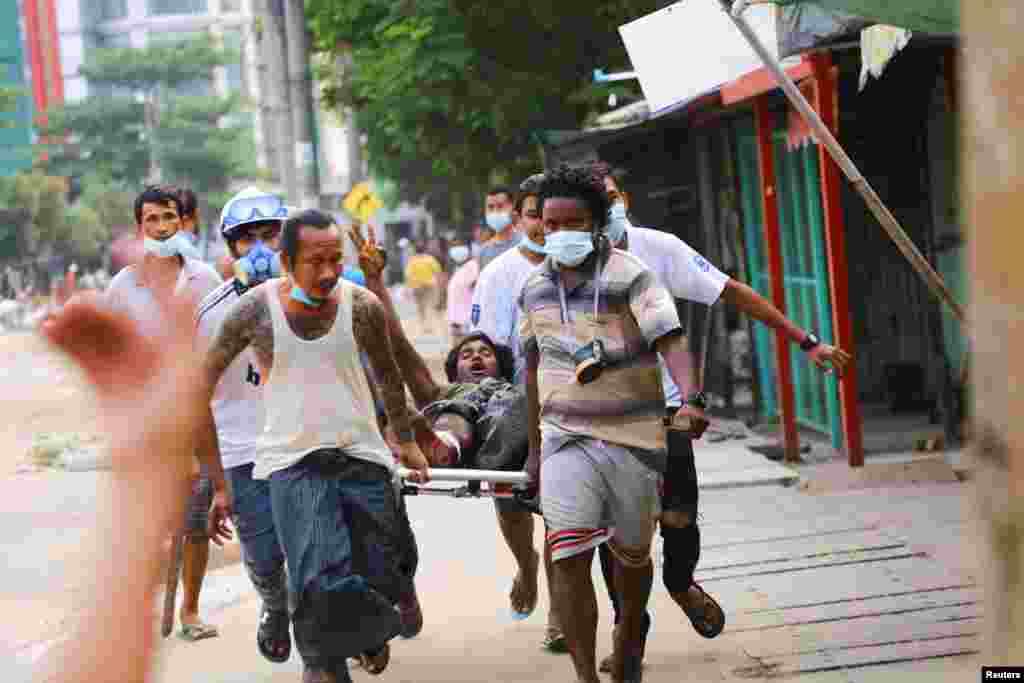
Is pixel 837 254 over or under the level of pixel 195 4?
under

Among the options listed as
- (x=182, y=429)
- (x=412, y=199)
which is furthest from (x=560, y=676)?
(x=412, y=199)

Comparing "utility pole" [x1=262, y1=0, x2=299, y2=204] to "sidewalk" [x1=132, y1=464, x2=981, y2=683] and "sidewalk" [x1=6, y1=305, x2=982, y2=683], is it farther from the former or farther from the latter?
"sidewalk" [x1=132, y1=464, x2=981, y2=683]

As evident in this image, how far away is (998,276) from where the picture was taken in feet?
8.23

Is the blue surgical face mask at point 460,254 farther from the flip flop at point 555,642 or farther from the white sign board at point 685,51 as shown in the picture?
the flip flop at point 555,642

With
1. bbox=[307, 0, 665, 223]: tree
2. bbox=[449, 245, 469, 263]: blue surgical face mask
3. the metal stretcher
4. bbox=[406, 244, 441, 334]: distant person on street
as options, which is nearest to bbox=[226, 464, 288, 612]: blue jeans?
the metal stretcher

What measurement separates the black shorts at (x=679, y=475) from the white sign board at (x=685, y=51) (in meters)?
2.51

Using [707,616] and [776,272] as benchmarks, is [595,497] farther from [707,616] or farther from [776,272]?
[776,272]

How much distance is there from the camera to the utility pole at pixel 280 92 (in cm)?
1811

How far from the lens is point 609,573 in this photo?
21.5 ft

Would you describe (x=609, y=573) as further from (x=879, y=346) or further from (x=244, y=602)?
(x=879, y=346)

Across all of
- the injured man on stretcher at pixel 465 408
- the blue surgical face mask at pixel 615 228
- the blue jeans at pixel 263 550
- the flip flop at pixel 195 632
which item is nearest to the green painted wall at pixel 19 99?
the flip flop at pixel 195 632

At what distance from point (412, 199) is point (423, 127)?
76.7 ft

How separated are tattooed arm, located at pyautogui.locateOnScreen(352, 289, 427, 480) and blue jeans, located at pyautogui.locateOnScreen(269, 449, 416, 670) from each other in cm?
12

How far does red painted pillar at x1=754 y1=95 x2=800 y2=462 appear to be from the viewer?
10.9m
